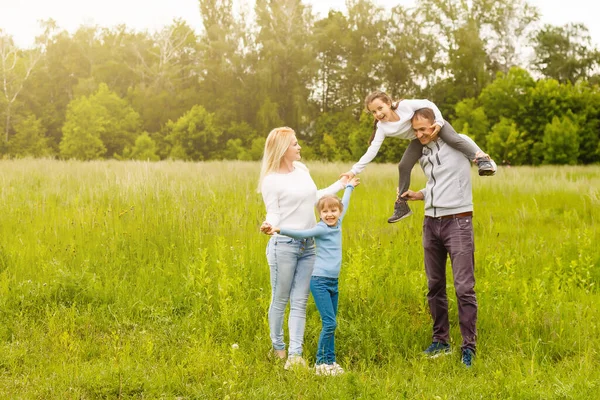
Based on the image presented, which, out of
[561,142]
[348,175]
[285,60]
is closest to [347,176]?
[348,175]

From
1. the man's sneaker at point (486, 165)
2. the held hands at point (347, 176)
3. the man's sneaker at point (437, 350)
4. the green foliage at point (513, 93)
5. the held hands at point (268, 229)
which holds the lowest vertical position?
the man's sneaker at point (437, 350)

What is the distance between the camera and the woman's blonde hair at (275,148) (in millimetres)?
4500

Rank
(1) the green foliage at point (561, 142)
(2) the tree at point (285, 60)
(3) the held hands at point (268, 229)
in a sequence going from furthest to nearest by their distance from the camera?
1. (2) the tree at point (285, 60)
2. (1) the green foliage at point (561, 142)
3. (3) the held hands at point (268, 229)

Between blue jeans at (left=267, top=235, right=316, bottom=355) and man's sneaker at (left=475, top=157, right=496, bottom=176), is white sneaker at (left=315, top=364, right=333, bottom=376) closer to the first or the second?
blue jeans at (left=267, top=235, right=316, bottom=355)

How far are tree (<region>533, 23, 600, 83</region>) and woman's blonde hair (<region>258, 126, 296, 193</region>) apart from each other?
42947 millimetres

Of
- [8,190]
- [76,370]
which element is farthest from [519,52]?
Result: [76,370]

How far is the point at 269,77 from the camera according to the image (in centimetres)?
4312

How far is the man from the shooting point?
4613mm

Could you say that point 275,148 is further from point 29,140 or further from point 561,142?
point 29,140

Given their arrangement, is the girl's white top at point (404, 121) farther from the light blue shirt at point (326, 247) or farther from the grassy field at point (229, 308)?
the grassy field at point (229, 308)

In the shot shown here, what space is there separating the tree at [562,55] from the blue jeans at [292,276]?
43035 mm

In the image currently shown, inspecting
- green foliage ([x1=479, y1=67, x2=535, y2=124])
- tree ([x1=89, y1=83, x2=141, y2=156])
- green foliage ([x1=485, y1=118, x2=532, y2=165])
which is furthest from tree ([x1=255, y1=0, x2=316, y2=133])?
green foliage ([x1=485, y1=118, x2=532, y2=165])

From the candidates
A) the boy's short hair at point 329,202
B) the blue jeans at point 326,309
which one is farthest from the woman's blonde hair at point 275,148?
Answer: the blue jeans at point 326,309

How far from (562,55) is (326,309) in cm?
4402
